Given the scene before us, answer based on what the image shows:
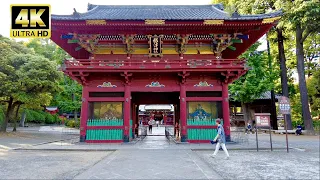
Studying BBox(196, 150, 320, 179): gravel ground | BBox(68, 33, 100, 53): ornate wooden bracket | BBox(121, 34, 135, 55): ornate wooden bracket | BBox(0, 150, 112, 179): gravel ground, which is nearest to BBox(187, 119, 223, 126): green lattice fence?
BBox(196, 150, 320, 179): gravel ground

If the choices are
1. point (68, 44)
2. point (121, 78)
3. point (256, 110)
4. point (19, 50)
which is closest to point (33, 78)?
point (19, 50)

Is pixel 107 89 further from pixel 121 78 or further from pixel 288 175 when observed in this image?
pixel 288 175

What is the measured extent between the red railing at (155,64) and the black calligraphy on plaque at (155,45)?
0.72 m

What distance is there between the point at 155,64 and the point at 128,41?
8.49 feet

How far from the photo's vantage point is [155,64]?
52.2 feet

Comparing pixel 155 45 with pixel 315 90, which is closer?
pixel 155 45

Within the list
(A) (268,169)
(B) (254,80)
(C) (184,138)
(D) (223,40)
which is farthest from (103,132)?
(B) (254,80)

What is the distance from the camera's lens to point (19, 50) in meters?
25.7

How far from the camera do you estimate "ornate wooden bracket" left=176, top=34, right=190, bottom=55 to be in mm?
16344

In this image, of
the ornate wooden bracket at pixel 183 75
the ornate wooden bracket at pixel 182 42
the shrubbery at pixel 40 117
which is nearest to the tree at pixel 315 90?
the ornate wooden bracket at pixel 182 42

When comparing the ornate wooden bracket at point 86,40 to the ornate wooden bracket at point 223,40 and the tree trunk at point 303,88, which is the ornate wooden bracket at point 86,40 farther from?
the tree trunk at point 303,88

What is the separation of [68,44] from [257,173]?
53.5 ft

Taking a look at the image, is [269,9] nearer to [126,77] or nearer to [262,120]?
[262,120]

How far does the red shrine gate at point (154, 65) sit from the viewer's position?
15547 mm
